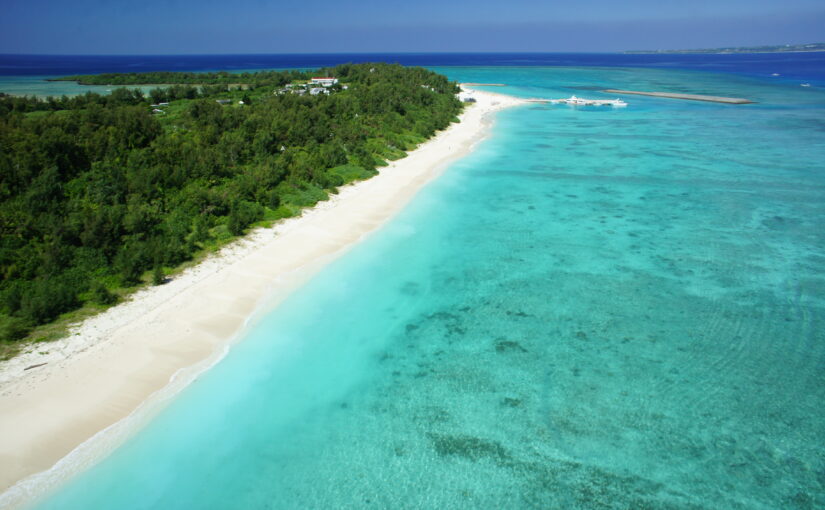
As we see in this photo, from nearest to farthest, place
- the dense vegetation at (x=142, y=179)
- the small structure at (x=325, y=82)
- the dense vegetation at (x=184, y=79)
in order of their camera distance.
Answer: the dense vegetation at (x=142, y=179) < the small structure at (x=325, y=82) < the dense vegetation at (x=184, y=79)

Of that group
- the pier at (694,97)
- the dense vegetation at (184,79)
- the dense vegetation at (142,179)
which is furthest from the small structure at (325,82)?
the pier at (694,97)

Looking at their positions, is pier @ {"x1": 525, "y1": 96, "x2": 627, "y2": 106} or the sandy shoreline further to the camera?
pier @ {"x1": 525, "y1": 96, "x2": 627, "y2": 106}

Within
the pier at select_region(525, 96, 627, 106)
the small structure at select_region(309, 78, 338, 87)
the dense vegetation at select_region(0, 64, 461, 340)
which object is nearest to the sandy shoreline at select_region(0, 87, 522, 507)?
the dense vegetation at select_region(0, 64, 461, 340)

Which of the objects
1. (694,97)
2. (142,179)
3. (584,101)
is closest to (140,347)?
(142,179)

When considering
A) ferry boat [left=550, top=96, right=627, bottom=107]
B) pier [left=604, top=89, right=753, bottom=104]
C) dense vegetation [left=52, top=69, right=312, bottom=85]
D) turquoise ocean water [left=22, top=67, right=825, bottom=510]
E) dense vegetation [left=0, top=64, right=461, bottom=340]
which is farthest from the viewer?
pier [left=604, top=89, right=753, bottom=104]

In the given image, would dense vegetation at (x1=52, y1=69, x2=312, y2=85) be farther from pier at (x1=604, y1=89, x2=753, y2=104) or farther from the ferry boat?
pier at (x1=604, y1=89, x2=753, y2=104)

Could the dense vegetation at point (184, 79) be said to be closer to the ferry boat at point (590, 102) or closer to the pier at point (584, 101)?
the pier at point (584, 101)

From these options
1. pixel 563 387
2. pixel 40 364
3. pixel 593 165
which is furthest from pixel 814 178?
pixel 40 364
